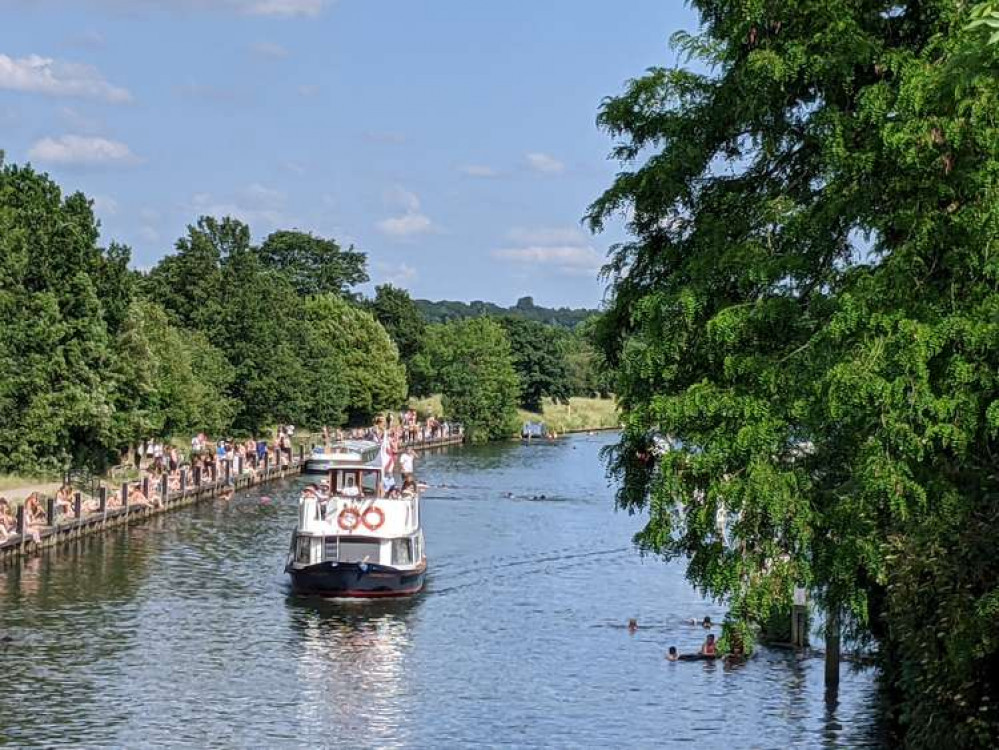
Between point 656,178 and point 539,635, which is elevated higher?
point 656,178

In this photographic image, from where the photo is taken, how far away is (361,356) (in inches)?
5236

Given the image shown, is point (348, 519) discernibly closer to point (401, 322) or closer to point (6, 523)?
point (6, 523)

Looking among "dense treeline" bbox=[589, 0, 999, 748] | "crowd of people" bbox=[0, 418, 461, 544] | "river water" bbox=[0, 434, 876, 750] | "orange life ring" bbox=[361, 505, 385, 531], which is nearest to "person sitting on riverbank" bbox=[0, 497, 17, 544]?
"crowd of people" bbox=[0, 418, 461, 544]

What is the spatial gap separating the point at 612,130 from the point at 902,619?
8.38 metres

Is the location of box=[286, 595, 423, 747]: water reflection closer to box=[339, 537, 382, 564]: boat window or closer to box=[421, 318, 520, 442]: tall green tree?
box=[339, 537, 382, 564]: boat window

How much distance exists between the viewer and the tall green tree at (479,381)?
14062cm

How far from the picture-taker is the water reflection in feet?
107

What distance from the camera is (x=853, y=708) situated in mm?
33188

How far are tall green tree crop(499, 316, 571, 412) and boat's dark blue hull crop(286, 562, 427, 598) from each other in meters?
118

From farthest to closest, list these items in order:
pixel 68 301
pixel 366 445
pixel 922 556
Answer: pixel 68 301
pixel 366 445
pixel 922 556

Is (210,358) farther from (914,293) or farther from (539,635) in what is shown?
(914,293)

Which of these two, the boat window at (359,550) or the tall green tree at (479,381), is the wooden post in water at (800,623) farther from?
the tall green tree at (479,381)

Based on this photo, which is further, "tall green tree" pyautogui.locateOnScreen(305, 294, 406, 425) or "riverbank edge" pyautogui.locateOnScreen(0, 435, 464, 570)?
"tall green tree" pyautogui.locateOnScreen(305, 294, 406, 425)

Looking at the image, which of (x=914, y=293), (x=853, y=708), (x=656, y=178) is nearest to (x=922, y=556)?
(x=914, y=293)
